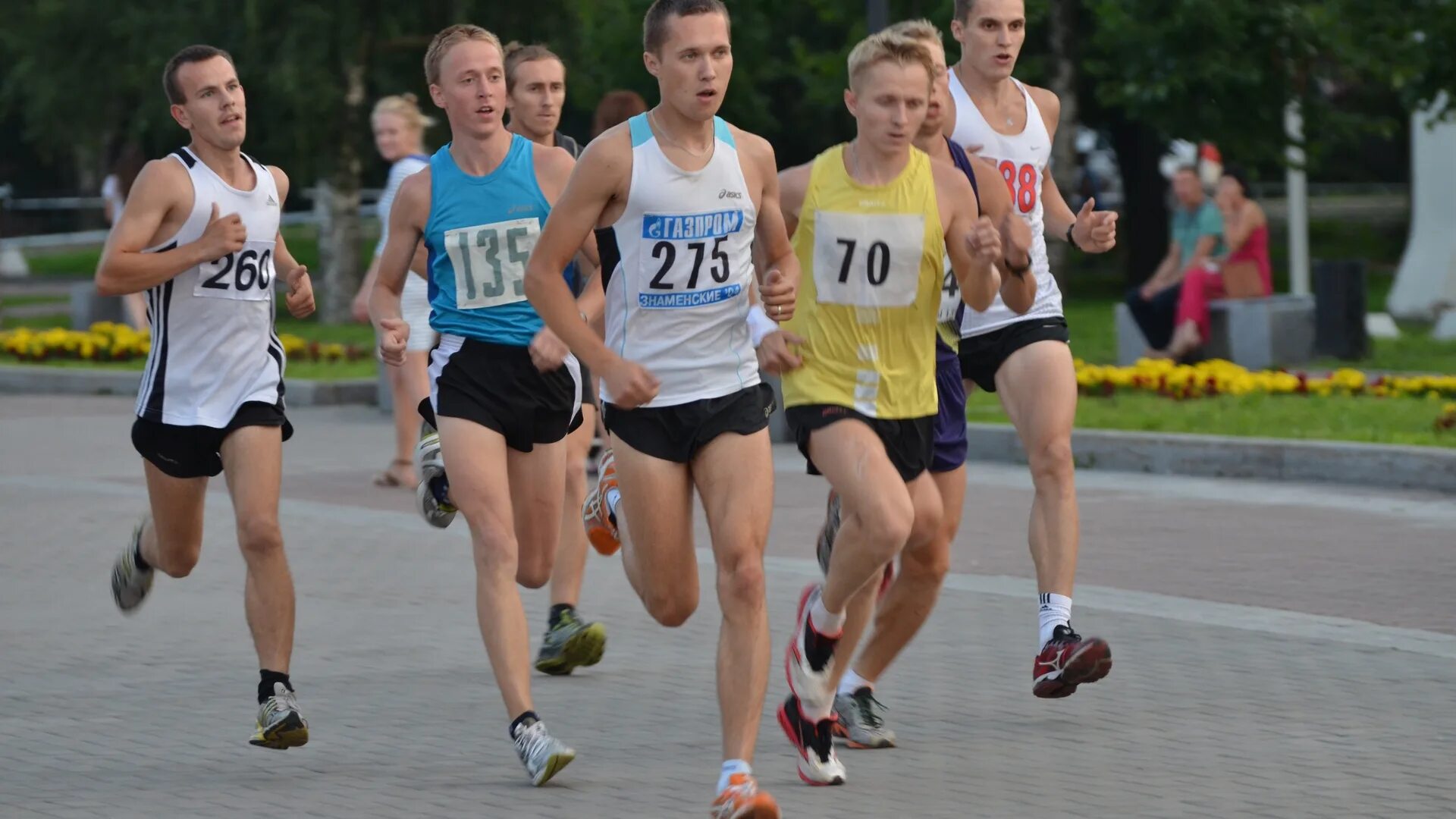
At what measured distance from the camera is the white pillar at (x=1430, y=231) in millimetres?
24219

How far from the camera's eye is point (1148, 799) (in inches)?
225

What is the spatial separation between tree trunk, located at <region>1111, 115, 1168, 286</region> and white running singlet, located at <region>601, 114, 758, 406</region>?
2450 cm

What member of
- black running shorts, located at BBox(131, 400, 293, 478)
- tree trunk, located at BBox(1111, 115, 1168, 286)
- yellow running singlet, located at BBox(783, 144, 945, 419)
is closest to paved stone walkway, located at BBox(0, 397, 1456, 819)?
black running shorts, located at BBox(131, 400, 293, 478)

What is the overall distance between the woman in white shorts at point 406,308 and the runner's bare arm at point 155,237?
3.19 metres

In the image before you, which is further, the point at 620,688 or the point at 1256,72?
the point at 1256,72

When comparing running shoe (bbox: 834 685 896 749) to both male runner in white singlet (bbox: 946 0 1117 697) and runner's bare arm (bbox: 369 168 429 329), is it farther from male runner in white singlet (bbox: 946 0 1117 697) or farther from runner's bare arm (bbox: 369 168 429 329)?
runner's bare arm (bbox: 369 168 429 329)

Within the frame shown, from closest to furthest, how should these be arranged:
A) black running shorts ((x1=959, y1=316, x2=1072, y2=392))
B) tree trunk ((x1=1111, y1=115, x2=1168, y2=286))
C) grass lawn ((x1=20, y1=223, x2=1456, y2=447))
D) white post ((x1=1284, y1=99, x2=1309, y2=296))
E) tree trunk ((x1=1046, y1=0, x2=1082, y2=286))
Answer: black running shorts ((x1=959, y1=316, x2=1072, y2=392)) → grass lawn ((x1=20, y1=223, x2=1456, y2=447)) → white post ((x1=1284, y1=99, x2=1309, y2=296)) → tree trunk ((x1=1046, y1=0, x2=1082, y2=286)) → tree trunk ((x1=1111, y1=115, x2=1168, y2=286))

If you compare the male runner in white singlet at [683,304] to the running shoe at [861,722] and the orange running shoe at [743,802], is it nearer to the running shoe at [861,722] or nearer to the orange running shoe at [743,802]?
the orange running shoe at [743,802]

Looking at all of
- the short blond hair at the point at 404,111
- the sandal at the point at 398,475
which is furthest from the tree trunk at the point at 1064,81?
the short blond hair at the point at 404,111

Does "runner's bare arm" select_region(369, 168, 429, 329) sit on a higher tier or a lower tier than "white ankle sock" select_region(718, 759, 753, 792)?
higher

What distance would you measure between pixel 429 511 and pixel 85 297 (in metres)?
18.4

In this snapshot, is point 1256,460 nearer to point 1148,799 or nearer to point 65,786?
point 1148,799

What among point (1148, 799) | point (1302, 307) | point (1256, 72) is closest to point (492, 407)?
point (1148, 799)

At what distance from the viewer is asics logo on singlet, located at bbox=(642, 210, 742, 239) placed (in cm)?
583
